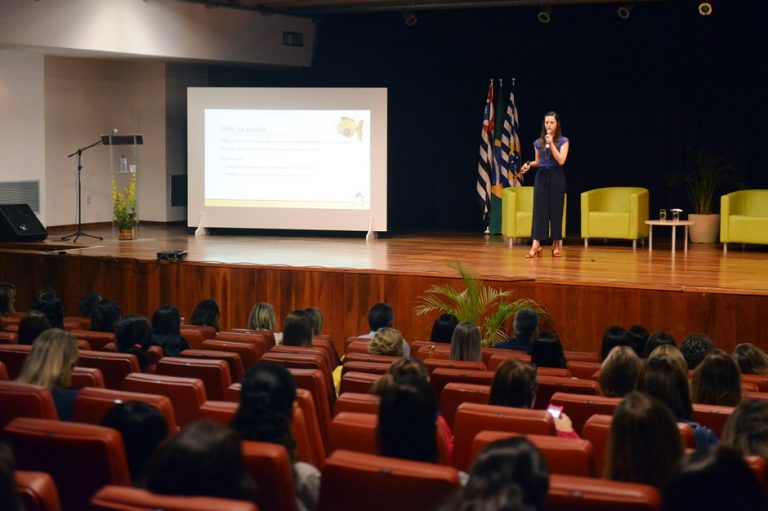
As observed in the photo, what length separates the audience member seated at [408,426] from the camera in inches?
112

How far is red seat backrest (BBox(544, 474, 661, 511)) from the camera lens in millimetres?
2320

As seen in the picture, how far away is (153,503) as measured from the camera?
2184 millimetres

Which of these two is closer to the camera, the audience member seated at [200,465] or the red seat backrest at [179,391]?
the audience member seated at [200,465]

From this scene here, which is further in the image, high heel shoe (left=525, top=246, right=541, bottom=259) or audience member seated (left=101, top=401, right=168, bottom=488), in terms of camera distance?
high heel shoe (left=525, top=246, right=541, bottom=259)

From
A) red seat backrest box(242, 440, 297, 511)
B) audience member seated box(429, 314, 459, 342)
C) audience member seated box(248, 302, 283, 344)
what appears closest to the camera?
red seat backrest box(242, 440, 297, 511)

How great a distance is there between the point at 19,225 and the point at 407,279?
494cm

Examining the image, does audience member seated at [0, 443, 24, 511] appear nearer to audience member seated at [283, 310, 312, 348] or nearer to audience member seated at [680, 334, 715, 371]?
audience member seated at [283, 310, 312, 348]

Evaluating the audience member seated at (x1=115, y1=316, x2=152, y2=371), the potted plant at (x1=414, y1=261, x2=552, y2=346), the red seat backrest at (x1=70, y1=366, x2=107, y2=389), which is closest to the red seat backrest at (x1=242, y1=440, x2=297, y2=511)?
the red seat backrest at (x1=70, y1=366, x2=107, y2=389)

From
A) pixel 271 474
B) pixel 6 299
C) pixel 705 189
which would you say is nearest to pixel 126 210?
pixel 6 299

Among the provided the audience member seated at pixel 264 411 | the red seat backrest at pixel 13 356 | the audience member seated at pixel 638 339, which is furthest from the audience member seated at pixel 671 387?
the red seat backrest at pixel 13 356

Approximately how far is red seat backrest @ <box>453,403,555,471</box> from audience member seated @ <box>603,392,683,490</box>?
58 centimetres

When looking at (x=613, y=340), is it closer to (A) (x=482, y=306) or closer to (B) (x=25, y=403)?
(A) (x=482, y=306)

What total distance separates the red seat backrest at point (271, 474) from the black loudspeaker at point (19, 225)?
9.47m

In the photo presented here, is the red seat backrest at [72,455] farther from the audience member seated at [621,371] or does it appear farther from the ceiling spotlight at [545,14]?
the ceiling spotlight at [545,14]
